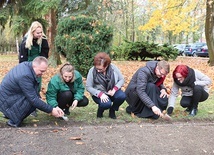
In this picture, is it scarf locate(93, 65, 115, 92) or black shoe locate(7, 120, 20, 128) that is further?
scarf locate(93, 65, 115, 92)

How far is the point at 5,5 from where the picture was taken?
9.04m

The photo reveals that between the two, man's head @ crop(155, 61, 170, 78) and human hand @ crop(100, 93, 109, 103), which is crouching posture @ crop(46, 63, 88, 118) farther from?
man's head @ crop(155, 61, 170, 78)

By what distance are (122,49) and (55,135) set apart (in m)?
16.5

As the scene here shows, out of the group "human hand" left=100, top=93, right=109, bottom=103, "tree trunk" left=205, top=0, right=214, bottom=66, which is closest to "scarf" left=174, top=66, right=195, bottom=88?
"human hand" left=100, top=93, right=109, bottom=103

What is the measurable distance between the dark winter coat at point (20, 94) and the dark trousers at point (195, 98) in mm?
2301

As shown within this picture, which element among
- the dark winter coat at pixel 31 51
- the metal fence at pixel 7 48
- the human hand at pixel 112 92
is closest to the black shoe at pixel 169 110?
the human hand at pixel 112 92

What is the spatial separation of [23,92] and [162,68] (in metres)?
2.02

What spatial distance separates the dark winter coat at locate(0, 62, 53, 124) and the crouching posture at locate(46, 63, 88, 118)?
342mm

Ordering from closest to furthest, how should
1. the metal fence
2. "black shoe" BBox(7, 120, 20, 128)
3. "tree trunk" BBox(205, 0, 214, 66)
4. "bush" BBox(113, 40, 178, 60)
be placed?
1. "black shoe" BBox(7, 120, 20, 128)
2. "tree trunk" BBox(205, 0, 214, 66)
3. "bush" BBox(113, 40, 178, 60)
4. the metal fence

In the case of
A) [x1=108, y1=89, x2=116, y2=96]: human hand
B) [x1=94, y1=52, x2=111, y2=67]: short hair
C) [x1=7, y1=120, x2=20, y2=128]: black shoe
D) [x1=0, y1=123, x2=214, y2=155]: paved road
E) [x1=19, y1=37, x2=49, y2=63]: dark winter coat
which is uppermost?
[x1=19, y1=37, x2=49, y2=63]: dark winter coat

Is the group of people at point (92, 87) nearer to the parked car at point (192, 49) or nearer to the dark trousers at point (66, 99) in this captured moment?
the dark trousers at point (66, 99)

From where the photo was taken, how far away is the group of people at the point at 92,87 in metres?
4.05

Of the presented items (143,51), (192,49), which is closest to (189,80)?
(143,51)

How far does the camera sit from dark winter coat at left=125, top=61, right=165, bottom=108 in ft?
15.0
